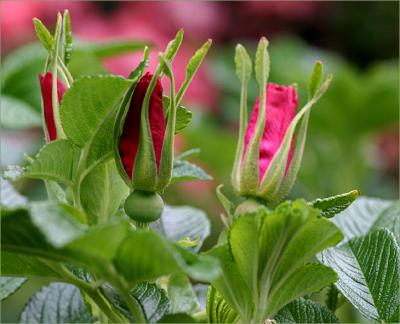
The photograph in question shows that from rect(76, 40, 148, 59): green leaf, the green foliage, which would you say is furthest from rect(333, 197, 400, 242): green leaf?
rect(76, 40, 148, 59): green leaf

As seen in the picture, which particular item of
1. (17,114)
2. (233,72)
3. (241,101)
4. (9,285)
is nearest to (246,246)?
(241,101)

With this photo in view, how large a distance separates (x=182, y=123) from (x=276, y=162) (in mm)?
64

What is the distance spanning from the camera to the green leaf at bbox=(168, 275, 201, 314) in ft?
2.02

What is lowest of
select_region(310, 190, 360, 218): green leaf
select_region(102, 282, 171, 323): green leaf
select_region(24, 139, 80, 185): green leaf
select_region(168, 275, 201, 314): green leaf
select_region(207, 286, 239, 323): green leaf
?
select_region(168, 275, 201, 314): green leaf

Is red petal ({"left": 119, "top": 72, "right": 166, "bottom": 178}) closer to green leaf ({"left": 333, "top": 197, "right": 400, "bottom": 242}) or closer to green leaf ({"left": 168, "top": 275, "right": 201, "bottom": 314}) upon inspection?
green leaf ({"left": 168, "top": 275, "right": 201, "bottom": 314})

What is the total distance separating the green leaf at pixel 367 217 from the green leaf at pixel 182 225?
0.11 m

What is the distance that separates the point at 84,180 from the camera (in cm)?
54

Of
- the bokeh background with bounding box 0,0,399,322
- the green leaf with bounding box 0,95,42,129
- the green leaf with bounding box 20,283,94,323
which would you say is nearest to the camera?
the green leaf with bounding box 20,283,94,323

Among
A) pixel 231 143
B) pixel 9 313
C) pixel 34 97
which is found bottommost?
pixel 9 313

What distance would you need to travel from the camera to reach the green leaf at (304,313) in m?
0.54

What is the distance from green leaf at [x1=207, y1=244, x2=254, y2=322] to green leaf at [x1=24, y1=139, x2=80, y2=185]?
10cm

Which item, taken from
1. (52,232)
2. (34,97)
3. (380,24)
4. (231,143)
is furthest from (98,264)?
(380,24)

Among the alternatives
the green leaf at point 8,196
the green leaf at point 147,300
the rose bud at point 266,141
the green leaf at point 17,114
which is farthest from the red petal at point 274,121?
the green leaf at point 17,114

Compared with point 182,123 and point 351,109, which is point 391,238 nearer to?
point 182,123
